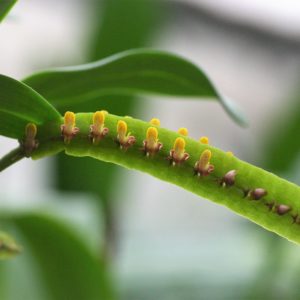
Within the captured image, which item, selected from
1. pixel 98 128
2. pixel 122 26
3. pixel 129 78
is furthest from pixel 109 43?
pixel 98 128

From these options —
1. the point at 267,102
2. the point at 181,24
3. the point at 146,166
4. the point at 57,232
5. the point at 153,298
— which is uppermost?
the point at 181,24

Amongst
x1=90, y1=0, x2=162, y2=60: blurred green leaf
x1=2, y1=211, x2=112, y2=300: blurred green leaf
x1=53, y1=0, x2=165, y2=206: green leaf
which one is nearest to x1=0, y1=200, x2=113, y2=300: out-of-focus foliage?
x1=2, y1=211, x2=112, y2=300: blurred green leaf

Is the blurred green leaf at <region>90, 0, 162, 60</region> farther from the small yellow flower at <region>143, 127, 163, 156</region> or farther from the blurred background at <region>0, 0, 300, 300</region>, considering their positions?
the small yellow flower at <region>143, 127, 163, 156</region>

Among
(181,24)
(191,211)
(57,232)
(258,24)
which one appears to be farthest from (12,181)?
(57,232)

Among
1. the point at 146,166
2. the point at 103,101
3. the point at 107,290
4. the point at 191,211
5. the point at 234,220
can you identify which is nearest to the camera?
the point at 146,166

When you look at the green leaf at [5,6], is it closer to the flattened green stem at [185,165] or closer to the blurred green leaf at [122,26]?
the flattened green stem at [185,165]

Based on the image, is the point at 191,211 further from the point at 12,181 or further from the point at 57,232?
the point at 57,232

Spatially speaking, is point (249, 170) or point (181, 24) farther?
point (181, 24)

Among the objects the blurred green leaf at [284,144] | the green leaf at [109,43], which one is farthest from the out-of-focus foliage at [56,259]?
the blurred green leaf at [284,144]
